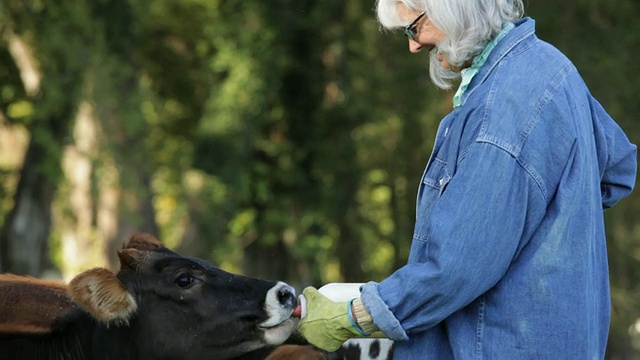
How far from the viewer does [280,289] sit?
17.7ft

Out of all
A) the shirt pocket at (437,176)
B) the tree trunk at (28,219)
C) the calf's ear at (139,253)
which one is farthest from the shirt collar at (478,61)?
the tree trunk at (28,219)

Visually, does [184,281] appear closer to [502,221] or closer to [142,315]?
[142,315]

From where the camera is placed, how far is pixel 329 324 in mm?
4367

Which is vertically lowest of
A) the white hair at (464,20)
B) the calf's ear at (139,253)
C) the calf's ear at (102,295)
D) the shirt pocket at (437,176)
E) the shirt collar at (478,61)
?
the shirt pocket at (437,176)

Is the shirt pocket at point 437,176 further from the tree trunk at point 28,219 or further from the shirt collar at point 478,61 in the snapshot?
the tree trunk at point 28,219

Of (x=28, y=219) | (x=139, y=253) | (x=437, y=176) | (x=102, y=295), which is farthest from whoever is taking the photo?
(x=28, y=219)

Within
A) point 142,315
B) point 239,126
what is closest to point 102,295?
point 142,315

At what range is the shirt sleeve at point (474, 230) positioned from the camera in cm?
407

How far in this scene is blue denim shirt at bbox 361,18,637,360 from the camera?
4.09 m

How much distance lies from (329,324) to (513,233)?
757mm

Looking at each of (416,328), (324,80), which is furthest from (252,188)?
(416,328)

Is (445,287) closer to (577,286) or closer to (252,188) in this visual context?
(577,286)

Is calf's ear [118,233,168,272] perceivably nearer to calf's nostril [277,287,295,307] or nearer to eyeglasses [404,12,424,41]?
calf's nostril [277,287,295,307]

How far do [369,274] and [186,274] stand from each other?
1348 centimetres
